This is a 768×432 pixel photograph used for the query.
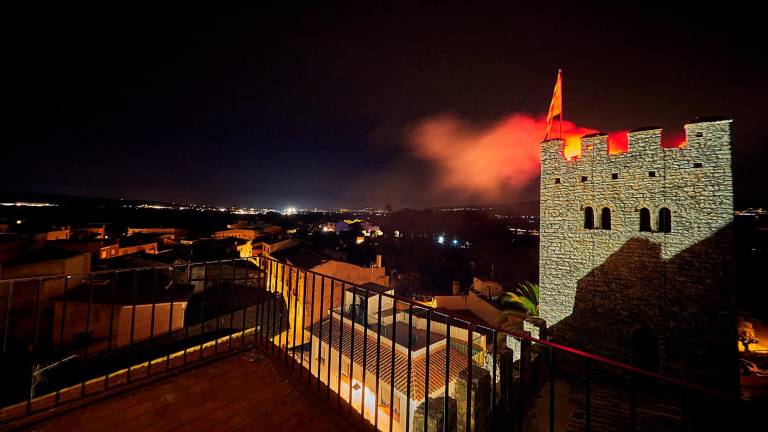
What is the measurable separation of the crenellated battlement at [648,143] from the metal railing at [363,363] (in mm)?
6351

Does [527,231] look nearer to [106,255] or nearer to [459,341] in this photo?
[459,341]

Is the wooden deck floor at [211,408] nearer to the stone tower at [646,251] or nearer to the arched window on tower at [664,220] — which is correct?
the stone tower at [646,251]

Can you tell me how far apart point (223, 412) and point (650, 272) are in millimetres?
11201

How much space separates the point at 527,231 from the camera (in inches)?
2158

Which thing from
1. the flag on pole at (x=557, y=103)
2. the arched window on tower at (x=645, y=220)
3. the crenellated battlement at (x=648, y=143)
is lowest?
the arched window on tower at (x=645, y=220)

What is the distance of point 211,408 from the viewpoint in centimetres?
299

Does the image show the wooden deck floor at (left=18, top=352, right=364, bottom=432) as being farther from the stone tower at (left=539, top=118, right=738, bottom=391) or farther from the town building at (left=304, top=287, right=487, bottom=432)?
the stone tower at (left=539, top=118, right=738, bottom=391)

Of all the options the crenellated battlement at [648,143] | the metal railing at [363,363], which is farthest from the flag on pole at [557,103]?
the metal railing at [363,363]

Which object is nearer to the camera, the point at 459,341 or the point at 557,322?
the point at 557,322

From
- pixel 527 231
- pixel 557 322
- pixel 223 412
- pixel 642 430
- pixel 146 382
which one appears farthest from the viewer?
pixel 527 231

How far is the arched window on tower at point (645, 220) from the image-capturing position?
29.2 ft

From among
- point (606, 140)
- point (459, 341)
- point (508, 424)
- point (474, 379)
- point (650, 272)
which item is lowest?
point (459, 341)

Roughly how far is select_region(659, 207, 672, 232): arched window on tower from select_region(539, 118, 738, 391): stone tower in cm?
3

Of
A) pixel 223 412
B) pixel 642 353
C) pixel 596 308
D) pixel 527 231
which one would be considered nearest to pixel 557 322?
pixel 596 308
